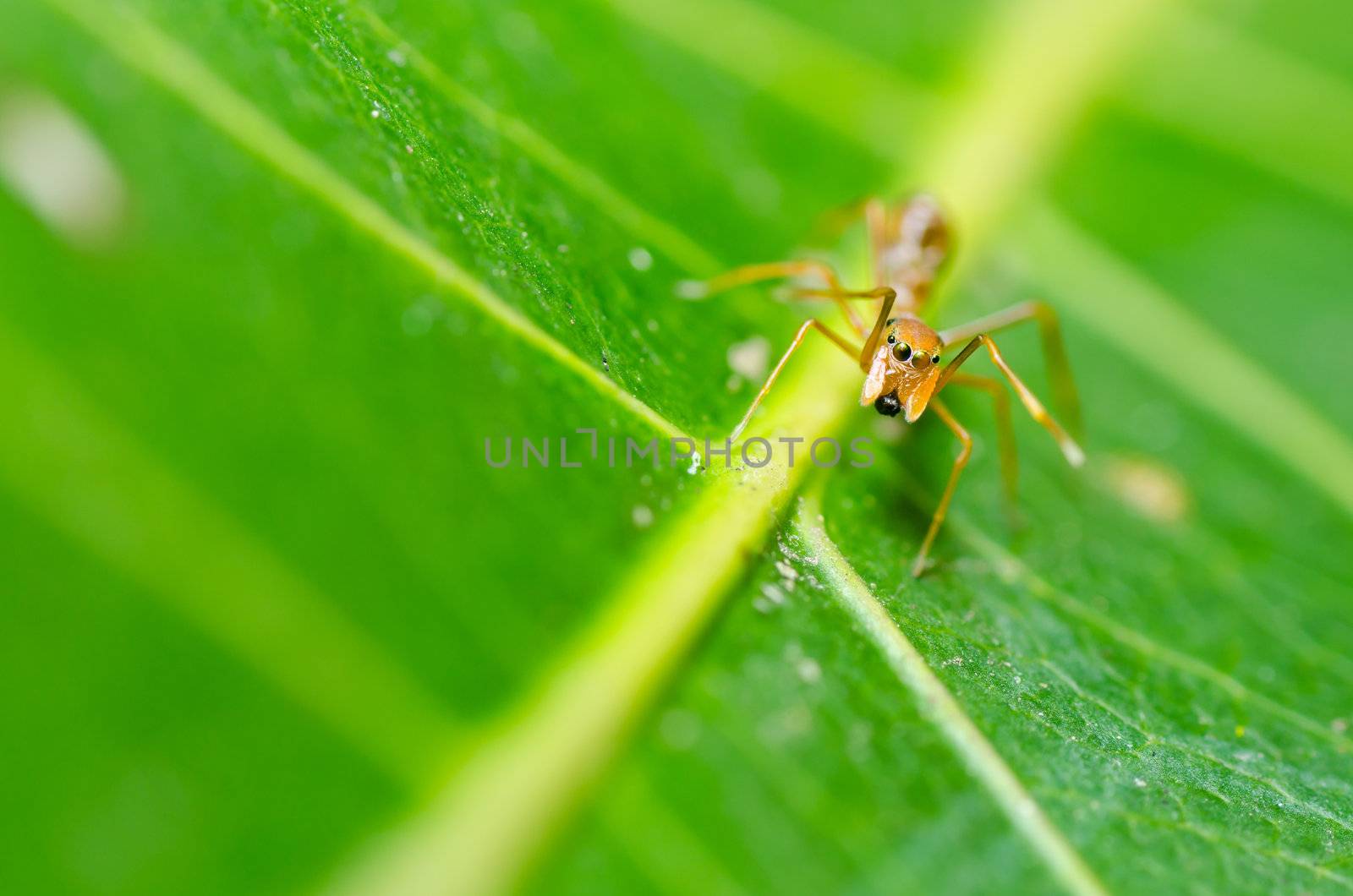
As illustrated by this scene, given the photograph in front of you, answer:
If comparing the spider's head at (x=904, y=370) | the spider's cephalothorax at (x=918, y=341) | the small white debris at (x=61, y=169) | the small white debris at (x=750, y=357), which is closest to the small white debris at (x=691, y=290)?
the spider's cephalothorax at (x=918, y=341)

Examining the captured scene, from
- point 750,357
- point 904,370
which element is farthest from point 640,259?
point 904,370

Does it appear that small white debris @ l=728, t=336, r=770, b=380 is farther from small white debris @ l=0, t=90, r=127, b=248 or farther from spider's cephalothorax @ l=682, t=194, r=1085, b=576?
small white debris @ l=0, t=90, r=127, b=248

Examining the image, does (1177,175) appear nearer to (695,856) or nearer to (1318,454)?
(1318,454)

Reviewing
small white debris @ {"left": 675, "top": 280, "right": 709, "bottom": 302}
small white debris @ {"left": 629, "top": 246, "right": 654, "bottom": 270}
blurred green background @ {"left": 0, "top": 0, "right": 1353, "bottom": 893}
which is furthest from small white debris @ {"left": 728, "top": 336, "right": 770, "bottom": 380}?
small white debris @ {"left": 629, "top": 246, "right": 654, "bottom": 270}

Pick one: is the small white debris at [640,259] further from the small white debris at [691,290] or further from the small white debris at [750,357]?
the small white debris at [750,357]

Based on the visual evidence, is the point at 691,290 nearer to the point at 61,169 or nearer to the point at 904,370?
the point at 904,370

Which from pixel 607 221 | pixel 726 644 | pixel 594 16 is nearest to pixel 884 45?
pixel 594 16
